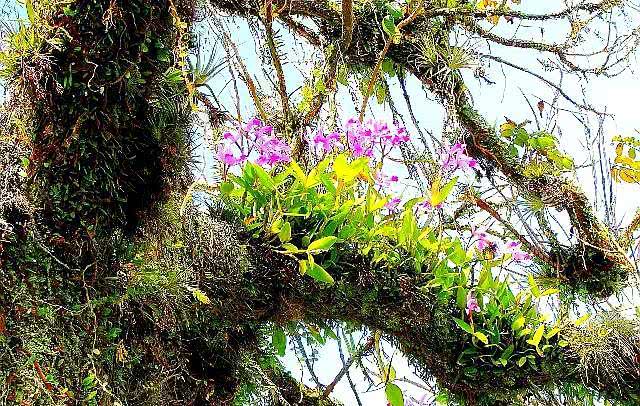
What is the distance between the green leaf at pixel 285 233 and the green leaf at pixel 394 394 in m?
0.63

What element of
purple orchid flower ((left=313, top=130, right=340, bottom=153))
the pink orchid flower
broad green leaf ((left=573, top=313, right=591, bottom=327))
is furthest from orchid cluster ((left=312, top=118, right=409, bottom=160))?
broad green leaf ((left=573, top=313, right=591, bottom=327))

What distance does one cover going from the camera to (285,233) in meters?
1.75

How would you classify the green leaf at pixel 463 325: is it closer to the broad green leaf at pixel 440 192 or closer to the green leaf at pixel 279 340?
the broad green leaf at pixel 440 192

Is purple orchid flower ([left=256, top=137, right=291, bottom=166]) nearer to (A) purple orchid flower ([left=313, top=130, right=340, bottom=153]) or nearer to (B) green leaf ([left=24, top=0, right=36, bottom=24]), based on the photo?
(A) purple orchid flower ([left=313, top=130, right=340, bottom=153])

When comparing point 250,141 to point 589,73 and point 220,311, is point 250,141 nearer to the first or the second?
point 220,311

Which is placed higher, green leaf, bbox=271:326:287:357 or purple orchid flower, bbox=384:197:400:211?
purple orchid flower, bbox=384:197:400:211

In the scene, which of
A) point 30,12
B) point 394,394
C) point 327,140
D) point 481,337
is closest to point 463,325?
point 481,337

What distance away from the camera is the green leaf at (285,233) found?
1.73 meters

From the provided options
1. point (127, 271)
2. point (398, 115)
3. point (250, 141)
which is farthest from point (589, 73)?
point (127, 271)

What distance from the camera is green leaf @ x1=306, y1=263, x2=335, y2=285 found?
1747 millimetres

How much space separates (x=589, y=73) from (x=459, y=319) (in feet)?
3.74

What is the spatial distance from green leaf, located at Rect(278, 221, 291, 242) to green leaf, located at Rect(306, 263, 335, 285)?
9cm

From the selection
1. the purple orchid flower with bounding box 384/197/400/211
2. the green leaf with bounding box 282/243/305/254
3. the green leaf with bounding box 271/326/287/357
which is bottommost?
the green leaf with bounding box 271/326/287/357

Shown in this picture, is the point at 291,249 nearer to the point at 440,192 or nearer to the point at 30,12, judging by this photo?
the point at 440,192
